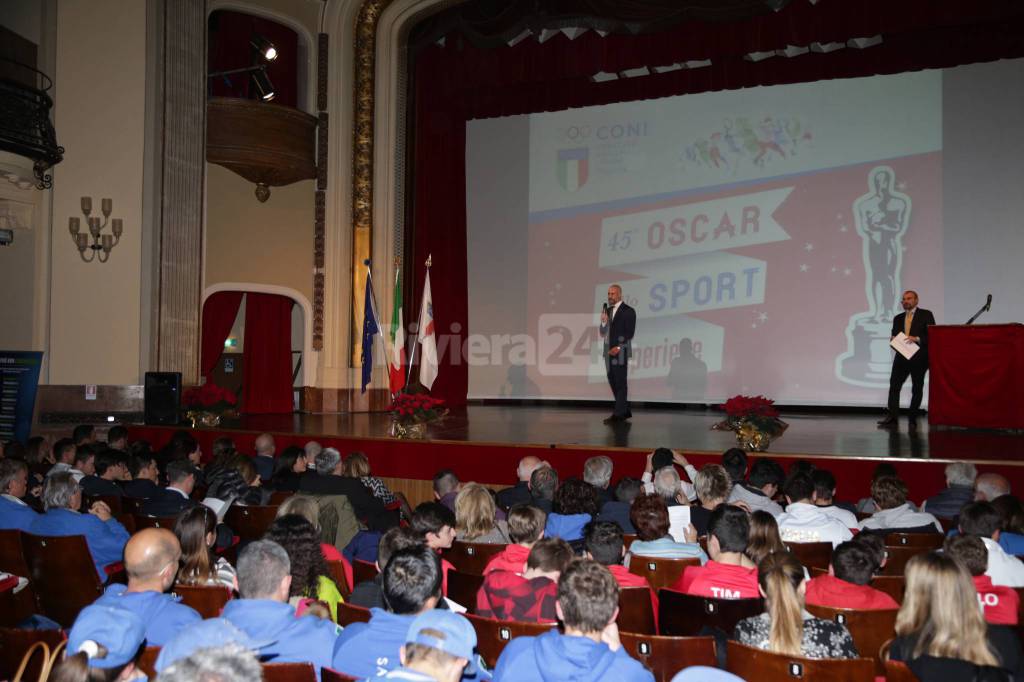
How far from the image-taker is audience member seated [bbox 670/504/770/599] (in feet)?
10.1

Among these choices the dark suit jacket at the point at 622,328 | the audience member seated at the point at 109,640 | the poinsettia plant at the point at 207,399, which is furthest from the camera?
the dark suit jacket at the point at 622,328

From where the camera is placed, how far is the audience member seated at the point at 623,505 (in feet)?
14.6

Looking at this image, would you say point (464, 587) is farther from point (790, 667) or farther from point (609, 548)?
point (790, 667)

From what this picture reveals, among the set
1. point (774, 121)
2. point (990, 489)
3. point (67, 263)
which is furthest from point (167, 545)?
point (774, 121)

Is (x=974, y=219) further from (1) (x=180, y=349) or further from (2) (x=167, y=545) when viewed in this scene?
(2) (x=167, y=545)

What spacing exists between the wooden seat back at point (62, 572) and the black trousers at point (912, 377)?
7647mm

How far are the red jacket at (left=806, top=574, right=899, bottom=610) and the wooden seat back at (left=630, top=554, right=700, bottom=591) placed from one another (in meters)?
0.70

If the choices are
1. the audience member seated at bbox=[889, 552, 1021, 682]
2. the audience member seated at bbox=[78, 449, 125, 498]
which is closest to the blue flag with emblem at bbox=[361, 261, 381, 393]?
the audience member seated at bbox=[78, 449, 125, 498]

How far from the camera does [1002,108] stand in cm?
1043

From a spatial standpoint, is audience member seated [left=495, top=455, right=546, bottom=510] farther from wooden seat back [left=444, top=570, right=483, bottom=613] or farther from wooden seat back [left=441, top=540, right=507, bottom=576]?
wooden seat back [left=444, top=570, right=483, bottom=613]

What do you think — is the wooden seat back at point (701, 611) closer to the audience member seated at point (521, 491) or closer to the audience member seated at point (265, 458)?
the audience member seated at point (521, 491)

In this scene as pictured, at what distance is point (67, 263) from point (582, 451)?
5.94 meters

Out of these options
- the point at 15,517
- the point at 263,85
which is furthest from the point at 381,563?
the point at 263,85

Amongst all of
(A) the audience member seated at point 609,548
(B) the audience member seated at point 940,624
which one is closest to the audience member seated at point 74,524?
(A) the audience member seated at point 609,548
